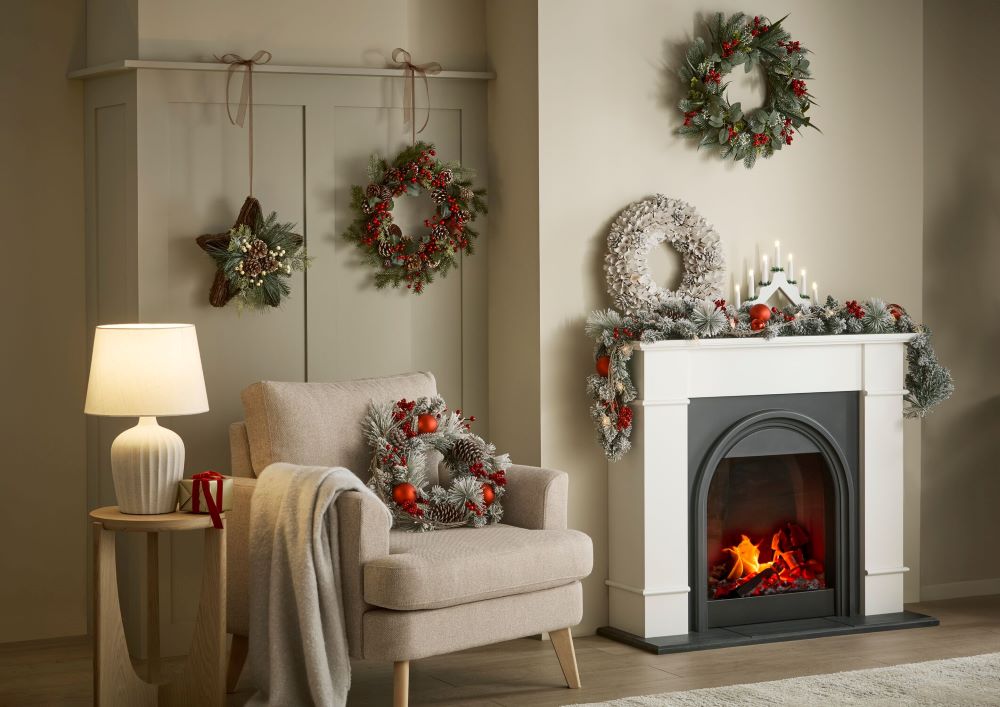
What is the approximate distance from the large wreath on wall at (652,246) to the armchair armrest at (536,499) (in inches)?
33.7

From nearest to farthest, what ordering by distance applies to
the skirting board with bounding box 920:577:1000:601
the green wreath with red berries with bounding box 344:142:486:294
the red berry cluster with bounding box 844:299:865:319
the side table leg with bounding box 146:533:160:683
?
the side table leg with bounding box 146:533:160:683, the green wreath with red berries with bounding box 344:142:486:294, the red berry cluster with bounding box 844:299:865:319, the skirting board with bounding box 920:577:1000:601

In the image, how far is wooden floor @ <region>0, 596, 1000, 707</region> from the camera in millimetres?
3809

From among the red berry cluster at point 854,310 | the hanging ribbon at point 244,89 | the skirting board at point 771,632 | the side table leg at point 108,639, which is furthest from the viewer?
the red berry cluster at point 854,310

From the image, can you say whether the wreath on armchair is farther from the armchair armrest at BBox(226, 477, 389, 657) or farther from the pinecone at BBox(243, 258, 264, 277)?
the pinecone at BBox(243, 258, 264, 277)

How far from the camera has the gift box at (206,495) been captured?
134 inches

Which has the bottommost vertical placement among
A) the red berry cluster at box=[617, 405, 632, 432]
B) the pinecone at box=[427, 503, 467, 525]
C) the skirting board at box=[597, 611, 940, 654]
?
Result: the skirting board at box=[597, 611, 940, 654]

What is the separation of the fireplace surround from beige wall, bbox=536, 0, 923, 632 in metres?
0.11

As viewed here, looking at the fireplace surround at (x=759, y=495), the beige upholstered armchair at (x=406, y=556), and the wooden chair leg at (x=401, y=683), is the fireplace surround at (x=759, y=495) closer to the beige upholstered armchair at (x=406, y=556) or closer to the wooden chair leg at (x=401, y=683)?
the beige upholstered armchair at (x=406, y=556)

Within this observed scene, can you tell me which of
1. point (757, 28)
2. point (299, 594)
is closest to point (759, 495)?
point (757, 28)

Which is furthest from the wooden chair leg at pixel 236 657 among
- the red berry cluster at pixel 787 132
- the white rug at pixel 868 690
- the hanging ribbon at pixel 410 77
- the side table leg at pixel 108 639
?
the red berry cluster at pixel 787 132

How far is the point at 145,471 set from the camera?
11.1 feet

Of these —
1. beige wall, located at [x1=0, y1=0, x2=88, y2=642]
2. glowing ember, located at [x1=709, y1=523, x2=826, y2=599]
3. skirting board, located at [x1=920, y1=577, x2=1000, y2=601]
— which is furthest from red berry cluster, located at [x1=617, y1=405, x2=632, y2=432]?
beige wall, located at [x1=0, y1=0, x2=88, y2=642]

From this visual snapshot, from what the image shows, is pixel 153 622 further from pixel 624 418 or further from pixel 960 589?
pixel 960 589

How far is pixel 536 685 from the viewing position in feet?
12.8
